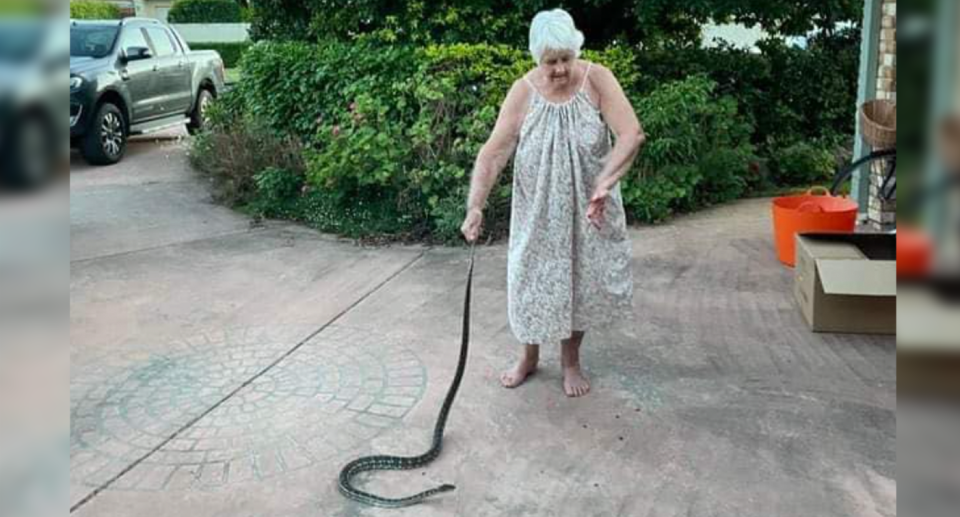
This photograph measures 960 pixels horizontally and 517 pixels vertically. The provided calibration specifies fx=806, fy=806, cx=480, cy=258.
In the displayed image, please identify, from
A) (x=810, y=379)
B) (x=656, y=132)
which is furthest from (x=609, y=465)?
(x=656, y=132)

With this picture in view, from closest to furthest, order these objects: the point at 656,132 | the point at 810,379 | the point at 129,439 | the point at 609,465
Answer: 1. the point at 609,465
2. the point at 129,439
3. the point at 810,379
4. the point at 656,132

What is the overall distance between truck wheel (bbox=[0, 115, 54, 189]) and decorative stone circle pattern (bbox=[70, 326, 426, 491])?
212 centimetres

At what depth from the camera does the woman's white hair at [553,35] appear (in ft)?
8.75

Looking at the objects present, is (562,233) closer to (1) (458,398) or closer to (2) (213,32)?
(1) (458,398)

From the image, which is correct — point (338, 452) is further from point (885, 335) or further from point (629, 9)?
point (629, 9)

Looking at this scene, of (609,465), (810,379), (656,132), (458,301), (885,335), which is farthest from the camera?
(656,132)

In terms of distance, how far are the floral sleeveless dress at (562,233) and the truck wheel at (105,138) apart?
6470 mm

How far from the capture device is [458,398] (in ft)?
10.3

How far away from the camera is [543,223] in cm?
290

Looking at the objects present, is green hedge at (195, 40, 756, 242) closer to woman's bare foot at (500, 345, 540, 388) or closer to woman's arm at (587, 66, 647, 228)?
woman's bare foot at (500, 345, 540, 388)

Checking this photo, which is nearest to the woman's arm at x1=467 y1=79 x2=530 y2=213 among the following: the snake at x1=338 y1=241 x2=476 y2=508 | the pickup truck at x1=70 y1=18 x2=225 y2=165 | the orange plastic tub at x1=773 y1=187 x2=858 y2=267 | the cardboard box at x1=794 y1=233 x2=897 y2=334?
the snake at x1=338 y1=241 x2=476 y2=508

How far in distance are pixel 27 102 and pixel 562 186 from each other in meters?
2.31

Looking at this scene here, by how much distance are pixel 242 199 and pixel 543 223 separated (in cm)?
428

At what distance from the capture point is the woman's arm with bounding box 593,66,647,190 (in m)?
2.77
